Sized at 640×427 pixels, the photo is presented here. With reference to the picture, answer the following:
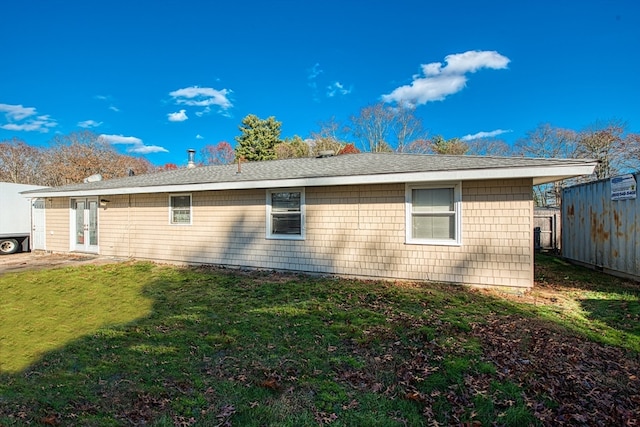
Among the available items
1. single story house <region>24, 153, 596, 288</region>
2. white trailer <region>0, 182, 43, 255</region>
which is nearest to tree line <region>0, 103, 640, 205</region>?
white trailer <region>0, 182, 43, 255</region>

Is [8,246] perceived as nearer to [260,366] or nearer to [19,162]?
[19,162]

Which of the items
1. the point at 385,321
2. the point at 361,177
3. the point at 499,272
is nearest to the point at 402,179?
the point at 361,177

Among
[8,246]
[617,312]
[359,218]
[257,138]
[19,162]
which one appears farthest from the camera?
[257,138]

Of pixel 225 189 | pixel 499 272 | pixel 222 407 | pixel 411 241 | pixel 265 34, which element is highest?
pixel 265 34

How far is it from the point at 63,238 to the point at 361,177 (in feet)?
38.7

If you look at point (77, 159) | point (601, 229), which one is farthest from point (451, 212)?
point (77, 159)

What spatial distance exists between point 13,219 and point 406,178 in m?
15.1

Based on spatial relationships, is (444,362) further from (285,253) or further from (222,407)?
(285,253)

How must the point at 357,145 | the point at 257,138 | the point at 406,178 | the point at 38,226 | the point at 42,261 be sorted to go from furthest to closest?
the point at 257,138, the point at 357,145, the point at 38,226, the point at 42,261, the point at 406,178

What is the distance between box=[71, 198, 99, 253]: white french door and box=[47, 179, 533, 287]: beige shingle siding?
1382 mm

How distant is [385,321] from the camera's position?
466cm

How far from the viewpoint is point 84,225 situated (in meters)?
11.8

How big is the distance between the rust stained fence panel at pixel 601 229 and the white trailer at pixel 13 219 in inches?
757

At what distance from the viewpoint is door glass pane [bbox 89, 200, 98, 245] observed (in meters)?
11.6
